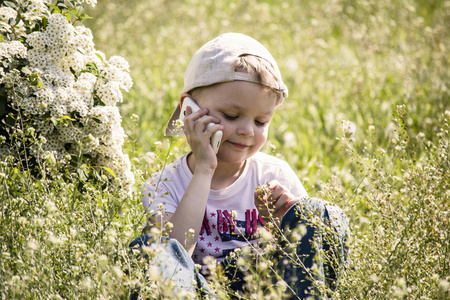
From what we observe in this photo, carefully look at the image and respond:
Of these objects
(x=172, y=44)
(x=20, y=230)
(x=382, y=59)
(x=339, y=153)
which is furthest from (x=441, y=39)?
(x=20, y=230)

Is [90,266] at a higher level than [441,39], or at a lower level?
lower

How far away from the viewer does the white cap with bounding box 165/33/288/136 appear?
101 inches

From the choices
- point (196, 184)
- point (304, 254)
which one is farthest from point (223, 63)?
point (304, 254)

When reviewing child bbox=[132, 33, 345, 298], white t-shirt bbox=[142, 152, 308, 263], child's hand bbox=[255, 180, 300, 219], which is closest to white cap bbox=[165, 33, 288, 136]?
child bbox=[132, 33, 345, 298]

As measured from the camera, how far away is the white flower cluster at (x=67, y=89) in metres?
2.52

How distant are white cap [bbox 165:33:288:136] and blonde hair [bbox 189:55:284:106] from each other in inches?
0.4

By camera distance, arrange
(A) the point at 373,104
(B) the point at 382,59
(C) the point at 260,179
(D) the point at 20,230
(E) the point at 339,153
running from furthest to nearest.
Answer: (B) the point at 382,59, (A) the point at 373,104, (E) the point at 339,153, (C) the point at 260,179, (D) the point at 20,230

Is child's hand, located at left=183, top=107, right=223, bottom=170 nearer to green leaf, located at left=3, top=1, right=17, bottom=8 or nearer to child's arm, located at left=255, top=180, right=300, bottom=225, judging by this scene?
child's arm, located at left=255, top=180, right=300, bottom=225

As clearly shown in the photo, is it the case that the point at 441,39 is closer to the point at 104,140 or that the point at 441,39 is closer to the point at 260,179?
the point at 260,179

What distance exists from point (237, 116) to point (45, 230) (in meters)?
1.04

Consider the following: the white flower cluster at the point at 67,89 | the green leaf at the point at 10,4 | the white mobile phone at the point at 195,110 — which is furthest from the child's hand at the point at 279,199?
the green leaf at the point at 10,4

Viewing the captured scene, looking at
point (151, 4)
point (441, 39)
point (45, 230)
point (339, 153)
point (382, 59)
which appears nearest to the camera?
point (45, 230)

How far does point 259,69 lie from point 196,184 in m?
0.64

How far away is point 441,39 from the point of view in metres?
5.81
